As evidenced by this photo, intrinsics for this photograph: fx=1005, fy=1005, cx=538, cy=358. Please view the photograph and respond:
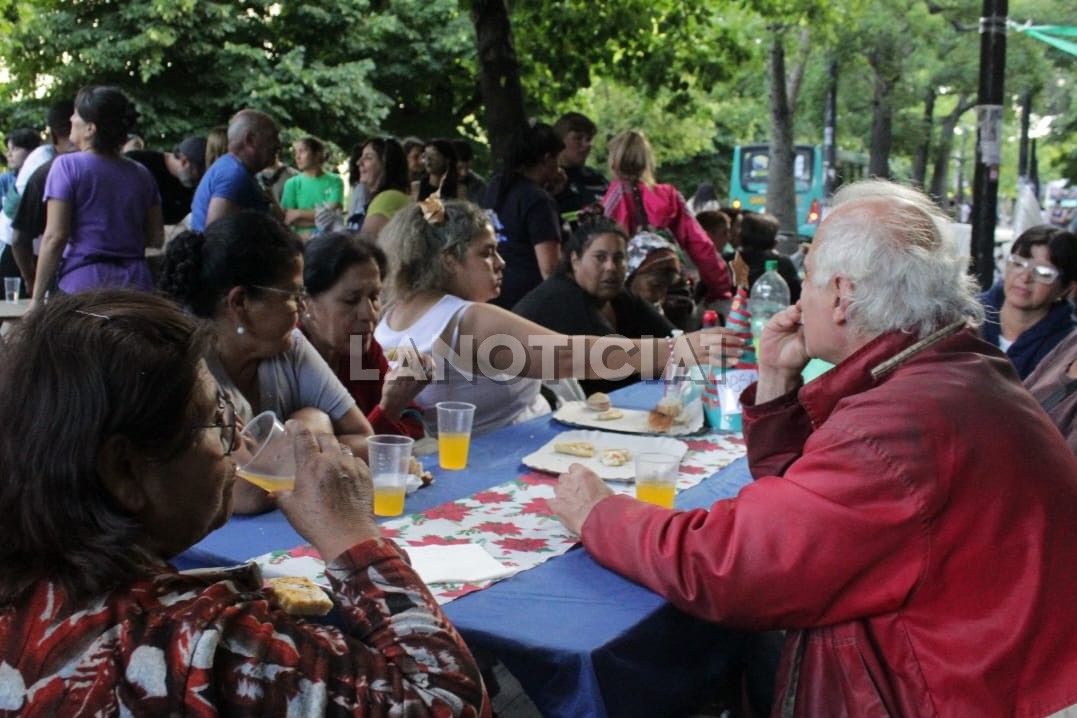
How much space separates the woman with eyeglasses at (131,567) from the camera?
3.95 ft

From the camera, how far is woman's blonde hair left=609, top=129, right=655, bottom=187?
6887mm

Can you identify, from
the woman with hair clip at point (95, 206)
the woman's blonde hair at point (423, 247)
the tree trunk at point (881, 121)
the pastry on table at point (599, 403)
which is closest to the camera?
the pastry on table at point (599, 403)

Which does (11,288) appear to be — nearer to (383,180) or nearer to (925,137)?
(383,180)

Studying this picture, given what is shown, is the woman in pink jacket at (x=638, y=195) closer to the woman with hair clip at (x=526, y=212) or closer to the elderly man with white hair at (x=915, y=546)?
the woman with hair clip at (x=526, y=212)

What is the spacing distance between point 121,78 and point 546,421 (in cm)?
1737

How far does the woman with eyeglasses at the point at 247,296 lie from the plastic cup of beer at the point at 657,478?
91cm

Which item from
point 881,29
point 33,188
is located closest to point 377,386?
point 33,188

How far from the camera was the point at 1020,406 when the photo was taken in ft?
6.21

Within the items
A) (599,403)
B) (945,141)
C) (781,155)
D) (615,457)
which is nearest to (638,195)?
(599,403)

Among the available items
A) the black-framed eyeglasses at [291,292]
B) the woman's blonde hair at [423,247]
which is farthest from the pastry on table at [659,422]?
the black-framed eyeglasses at [291,292]

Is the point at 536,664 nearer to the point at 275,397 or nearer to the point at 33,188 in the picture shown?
the point at 275,397

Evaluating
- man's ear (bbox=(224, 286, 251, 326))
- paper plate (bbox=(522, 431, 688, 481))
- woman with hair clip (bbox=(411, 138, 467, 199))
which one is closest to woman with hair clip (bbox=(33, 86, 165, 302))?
man's ear (bbox=(224, 286, 251, 326))

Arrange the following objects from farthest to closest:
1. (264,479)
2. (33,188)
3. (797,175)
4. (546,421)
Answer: (797,175) → (33,188) → (546,421) → (264,479)

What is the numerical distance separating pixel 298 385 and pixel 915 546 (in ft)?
6.31
